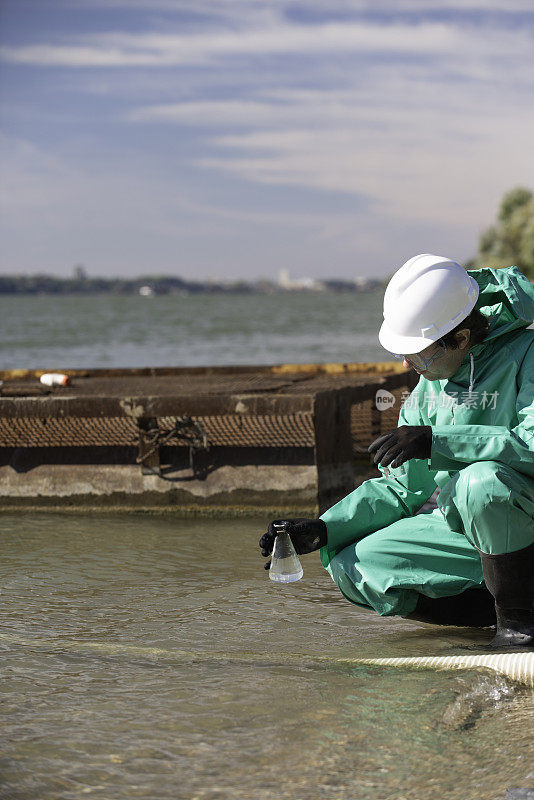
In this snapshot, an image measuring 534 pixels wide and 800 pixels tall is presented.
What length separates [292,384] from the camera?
8.46 m

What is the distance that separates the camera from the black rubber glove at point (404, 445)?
3311 mm

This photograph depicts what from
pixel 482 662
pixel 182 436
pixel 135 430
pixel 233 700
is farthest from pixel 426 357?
pixel 135 430

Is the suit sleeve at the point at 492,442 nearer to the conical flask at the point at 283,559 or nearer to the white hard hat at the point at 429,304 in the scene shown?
the white hard hat at the point at 429,304

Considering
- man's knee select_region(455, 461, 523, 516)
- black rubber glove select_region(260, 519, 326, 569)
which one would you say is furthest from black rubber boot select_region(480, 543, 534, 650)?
black rubber glove select_region(260, 519, 326, 569)

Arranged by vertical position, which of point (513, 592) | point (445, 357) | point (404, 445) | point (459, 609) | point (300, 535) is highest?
point (445, 357)

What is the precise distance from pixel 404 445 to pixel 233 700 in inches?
39.8

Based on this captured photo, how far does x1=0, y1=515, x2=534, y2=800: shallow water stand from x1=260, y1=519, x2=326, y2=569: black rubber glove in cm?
40

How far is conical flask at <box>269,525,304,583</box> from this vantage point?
3.77 metres

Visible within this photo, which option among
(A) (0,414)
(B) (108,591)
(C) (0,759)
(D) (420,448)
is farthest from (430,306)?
(A) (0,414)

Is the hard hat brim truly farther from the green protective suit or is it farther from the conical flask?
the conical flask

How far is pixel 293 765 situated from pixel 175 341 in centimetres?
3833

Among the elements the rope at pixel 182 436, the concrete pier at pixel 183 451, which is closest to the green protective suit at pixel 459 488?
the concrete pier at pixel 183 451

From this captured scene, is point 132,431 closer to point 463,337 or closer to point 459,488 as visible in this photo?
point 463,337

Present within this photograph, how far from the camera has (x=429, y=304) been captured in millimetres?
3439
